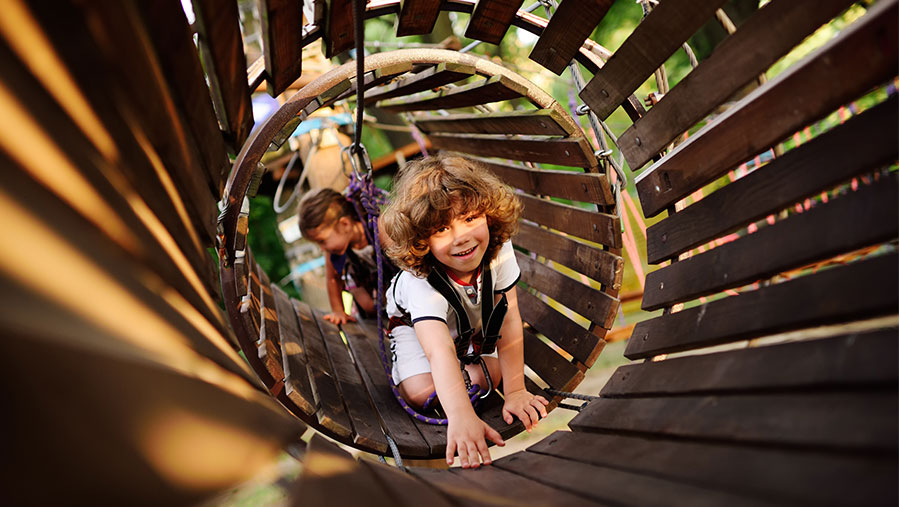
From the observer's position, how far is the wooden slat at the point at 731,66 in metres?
1.13

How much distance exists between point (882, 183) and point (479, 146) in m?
2.29

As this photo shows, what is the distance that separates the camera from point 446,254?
211 cm

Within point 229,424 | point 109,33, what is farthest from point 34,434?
point 109,33

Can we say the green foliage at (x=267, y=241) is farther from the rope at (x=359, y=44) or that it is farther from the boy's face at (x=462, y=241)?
the rope at (x=359, y=44)

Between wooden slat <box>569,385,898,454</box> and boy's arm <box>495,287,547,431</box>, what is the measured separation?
0.69 metres

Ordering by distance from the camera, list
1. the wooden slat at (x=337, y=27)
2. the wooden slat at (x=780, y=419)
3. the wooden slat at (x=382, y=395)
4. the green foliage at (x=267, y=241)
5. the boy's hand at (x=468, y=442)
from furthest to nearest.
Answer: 1. the green foliage at (x=267, y=241)
2. the wooden slat at (x=382, y=395)
3. the boy's hand at (x=468, y=442)
4. the wooden slat at (x=337, y=27)
5. the wooden slat at (x=780, y=419)

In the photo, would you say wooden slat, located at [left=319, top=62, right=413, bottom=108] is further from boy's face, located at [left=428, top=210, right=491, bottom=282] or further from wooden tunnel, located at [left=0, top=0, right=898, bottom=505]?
boy's face, located at [left=428, top=210, right=491, bottom=282]

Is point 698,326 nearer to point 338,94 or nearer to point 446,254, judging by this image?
point 446,254

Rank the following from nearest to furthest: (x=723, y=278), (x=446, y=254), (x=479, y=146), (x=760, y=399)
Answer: (x=760, y=399), (x=723, y=278), (x=446, y=254), (x=479, y=146)

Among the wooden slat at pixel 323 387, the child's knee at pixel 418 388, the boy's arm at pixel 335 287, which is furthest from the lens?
the boy's arm at pixel 335 287

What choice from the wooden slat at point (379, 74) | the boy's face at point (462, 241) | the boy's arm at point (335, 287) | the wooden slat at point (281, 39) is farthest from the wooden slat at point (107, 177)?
the boy's arm at point (335, 287)

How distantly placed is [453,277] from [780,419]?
138 cm

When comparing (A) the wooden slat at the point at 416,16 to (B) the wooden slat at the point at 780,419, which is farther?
(A) the wooden slat at the point at 416,16

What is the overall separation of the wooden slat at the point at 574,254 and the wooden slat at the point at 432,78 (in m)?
0.88
